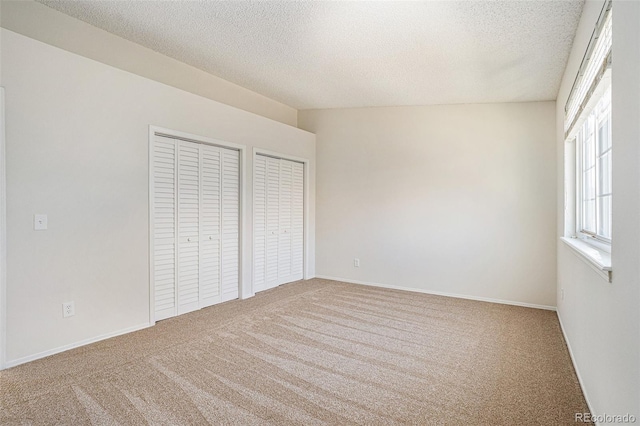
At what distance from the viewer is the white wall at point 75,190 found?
2.60m

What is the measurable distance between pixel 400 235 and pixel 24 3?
4638 mm

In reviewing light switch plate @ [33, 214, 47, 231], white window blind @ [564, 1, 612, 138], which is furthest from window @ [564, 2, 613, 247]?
light switch plate @ [33, 214, 47, 231]

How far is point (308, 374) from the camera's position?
2506mm

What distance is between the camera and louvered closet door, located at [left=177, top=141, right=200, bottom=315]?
12.5 ft

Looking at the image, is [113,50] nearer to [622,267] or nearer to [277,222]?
[277,222]

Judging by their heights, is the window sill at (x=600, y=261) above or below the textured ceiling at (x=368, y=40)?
below

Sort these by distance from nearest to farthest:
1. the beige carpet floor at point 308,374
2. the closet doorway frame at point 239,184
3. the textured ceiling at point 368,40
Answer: the beige carpet floor at point 308,374 → the textured ceiling at point 368,40 → the closet doorway frame at point 239,184

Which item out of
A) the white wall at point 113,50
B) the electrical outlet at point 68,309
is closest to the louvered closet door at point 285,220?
the white wall at point 113,50

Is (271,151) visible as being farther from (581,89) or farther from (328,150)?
(581,89)

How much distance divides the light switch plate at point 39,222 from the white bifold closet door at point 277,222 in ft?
7.73

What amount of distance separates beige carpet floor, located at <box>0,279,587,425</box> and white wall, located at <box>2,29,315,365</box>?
0.95 ft

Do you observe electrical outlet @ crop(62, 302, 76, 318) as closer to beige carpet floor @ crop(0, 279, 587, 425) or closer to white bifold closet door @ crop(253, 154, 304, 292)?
beige carpet floor @ crop(0, 279, 587, 425)

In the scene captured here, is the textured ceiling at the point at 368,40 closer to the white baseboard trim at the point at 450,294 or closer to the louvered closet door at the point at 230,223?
the louvered closet door at the point at 230,223

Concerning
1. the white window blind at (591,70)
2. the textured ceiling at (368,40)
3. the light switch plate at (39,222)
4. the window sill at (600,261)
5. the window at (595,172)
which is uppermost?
the textured ceiling at (368,40)
